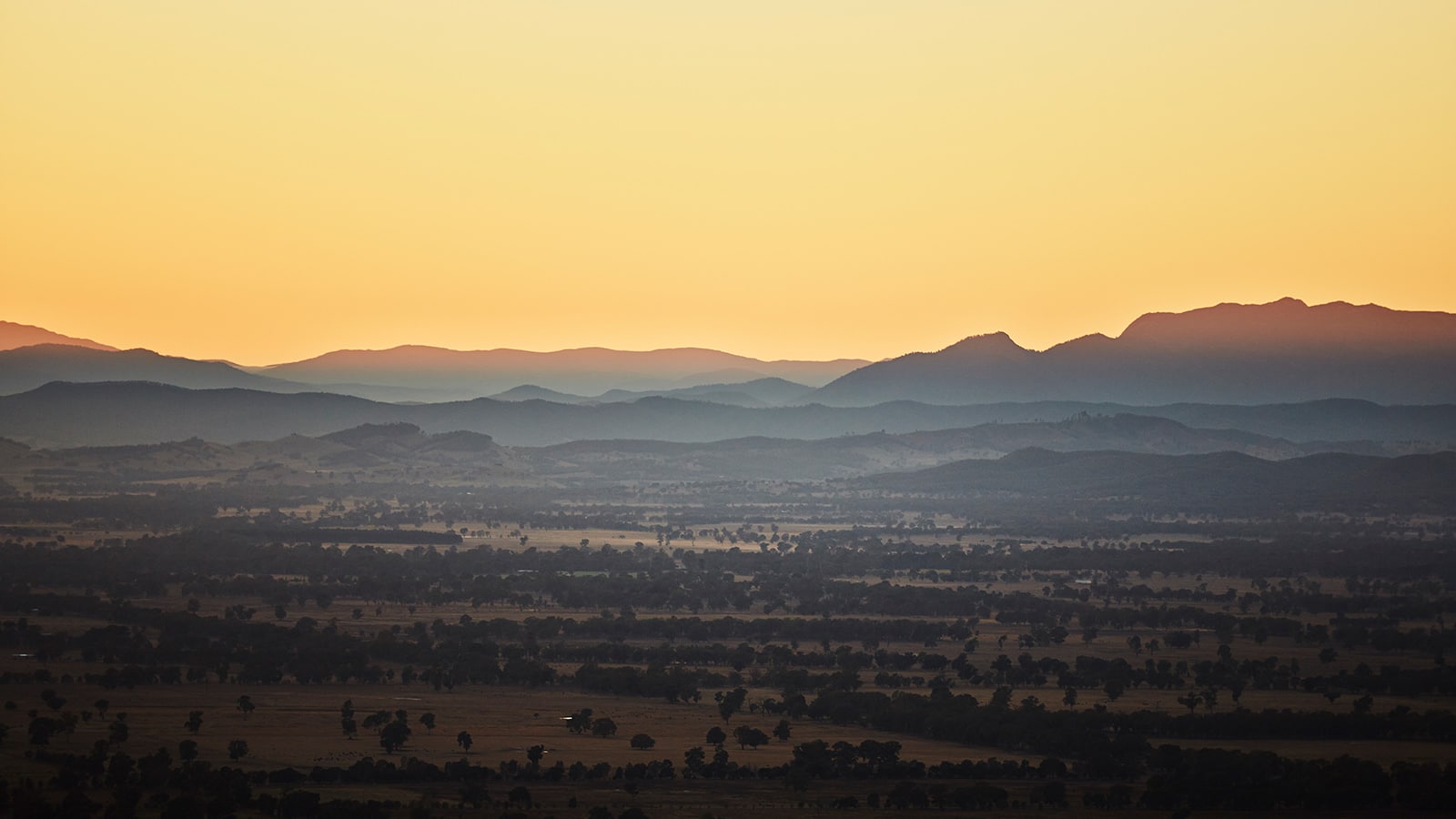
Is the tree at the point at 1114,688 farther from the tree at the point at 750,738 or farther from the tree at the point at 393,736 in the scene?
the tree at the point at 393,736

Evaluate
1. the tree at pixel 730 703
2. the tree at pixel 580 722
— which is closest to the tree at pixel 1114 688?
the tree at pixel 730 703

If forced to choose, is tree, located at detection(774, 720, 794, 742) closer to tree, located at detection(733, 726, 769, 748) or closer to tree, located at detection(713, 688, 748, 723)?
tree, located at detection(733, 726, 769, 748)

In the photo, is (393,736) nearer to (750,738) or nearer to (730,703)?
(750,738)

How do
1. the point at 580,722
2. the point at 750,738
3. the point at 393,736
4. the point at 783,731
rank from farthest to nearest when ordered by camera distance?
the point at 580,722, the point at 783,731, the point at 750,738, the point at 393,736

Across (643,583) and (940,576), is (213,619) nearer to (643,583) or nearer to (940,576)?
(643,583)

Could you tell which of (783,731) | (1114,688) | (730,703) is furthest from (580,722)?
(1114,688)

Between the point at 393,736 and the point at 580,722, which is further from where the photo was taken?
the point at 580,722

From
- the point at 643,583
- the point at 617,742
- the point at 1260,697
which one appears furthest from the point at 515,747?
the point at 643,583

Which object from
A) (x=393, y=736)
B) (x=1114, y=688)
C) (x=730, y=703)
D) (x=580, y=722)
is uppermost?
(x=1114, y=688)
